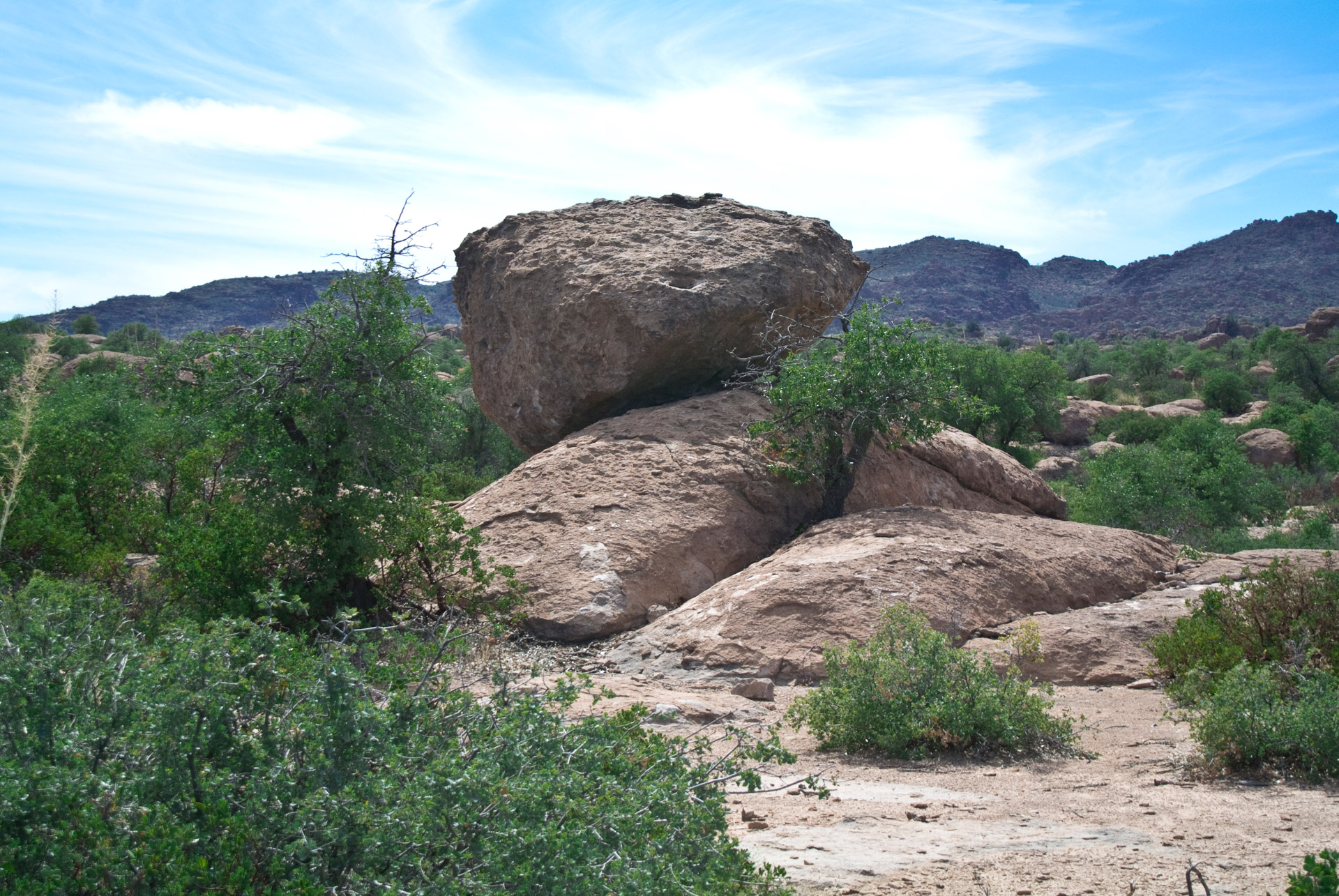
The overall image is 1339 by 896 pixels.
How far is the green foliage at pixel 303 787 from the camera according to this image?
2129 mm

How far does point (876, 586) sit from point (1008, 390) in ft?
56.5

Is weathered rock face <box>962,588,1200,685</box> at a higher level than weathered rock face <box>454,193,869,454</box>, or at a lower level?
lower

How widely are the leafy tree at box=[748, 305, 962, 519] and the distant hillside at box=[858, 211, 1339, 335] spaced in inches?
2269

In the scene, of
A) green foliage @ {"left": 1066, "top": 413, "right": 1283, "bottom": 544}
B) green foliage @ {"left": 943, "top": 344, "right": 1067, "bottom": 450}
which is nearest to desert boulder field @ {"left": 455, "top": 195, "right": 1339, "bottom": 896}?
green foliage @ {"left": 1066, "top": 413, "right": 1283, "bottom": 544}

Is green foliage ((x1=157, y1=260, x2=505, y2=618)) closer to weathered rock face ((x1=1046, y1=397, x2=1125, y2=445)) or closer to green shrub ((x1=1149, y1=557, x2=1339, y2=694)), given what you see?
green shrub ((x1=1149, y1=557, x2=1339, y2=694))

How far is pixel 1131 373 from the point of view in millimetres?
37469

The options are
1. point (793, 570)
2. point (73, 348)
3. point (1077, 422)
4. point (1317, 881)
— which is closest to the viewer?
point (1317, 881)

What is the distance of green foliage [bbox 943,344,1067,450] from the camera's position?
22.9m

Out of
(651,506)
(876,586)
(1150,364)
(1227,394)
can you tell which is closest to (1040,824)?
(876,586)

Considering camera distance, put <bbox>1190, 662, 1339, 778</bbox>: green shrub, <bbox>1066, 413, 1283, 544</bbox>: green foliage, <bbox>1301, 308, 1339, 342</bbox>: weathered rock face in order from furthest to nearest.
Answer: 1. <bbox>1301, 308, 1339, 342</bbox>: weathered rock face
2. <bbox>1066, 413, 1283, 544</bbox>: green foliage
3. <bbox>1190, 662, 1339, 778</bbox>: green shrub

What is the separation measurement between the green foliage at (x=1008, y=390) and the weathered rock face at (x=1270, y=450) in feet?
16.6

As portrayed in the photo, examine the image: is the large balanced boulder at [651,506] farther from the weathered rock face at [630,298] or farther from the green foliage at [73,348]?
the green foliage at [73,348]

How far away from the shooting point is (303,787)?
2.46 meters

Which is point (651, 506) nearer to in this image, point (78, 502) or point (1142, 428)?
point (78, 502)
